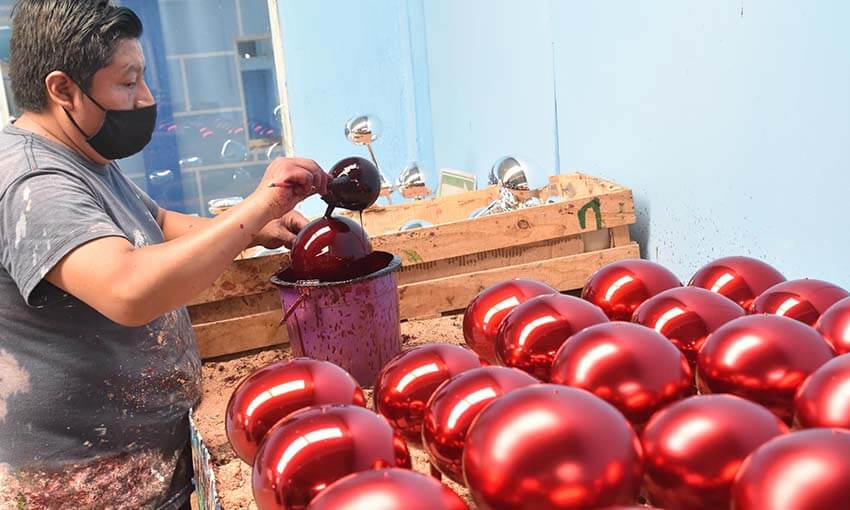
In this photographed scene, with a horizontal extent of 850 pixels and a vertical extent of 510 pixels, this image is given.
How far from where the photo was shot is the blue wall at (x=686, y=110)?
1305mm

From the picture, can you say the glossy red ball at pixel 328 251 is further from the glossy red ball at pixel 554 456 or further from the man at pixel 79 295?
the glossy red ball at pixel 554 456

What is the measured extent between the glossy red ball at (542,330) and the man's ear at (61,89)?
31.5 inches

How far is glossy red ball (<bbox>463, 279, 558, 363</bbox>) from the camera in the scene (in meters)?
1.08

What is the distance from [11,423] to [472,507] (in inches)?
31.9

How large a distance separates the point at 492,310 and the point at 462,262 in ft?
2.22

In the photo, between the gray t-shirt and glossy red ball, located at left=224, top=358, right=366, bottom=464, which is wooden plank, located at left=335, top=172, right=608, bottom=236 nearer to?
the gray t-shirt

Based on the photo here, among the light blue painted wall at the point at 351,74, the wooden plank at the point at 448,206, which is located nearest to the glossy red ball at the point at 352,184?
the wooden plank at the point at 448,206

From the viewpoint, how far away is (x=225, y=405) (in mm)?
1349

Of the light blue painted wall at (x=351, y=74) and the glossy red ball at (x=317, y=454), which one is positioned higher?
the light blue painted wall at (x=351, y=74)

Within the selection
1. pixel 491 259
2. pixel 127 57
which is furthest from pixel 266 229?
pixel 491 259

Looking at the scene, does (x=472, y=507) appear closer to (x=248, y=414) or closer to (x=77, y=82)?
(x=248, y=414)

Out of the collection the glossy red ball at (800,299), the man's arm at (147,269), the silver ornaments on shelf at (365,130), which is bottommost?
the glossy red ball at (800,299)

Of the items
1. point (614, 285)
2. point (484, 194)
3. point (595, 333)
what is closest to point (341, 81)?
point (484, 194)

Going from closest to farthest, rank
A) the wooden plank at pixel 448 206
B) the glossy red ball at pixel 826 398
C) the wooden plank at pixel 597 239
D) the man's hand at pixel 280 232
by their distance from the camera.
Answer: the glossy red ball at pixel 826 398 → the man's hand at pixel 280 232 → the wooden plank at pixel 597 239 → the wooden plank at pixel 448 206
